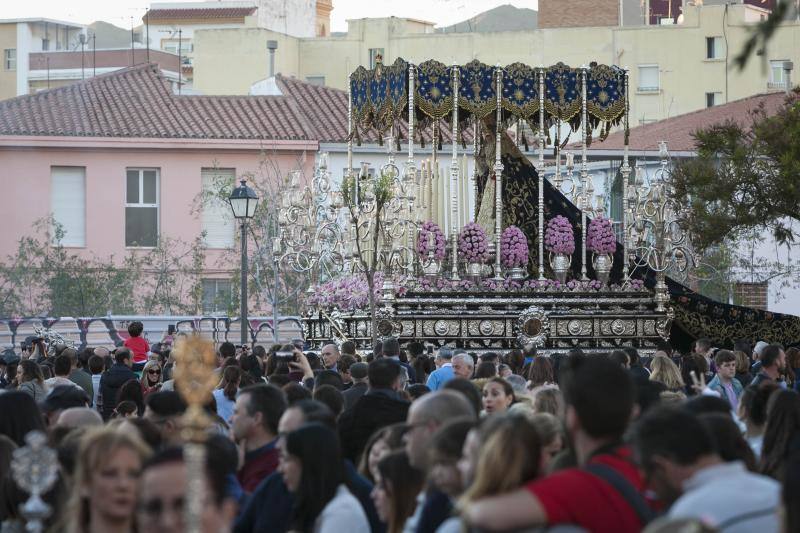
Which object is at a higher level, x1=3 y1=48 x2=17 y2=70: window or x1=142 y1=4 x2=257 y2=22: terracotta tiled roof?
x1=142 y1=4 x2=257 y2=22: terracotta tiled roof

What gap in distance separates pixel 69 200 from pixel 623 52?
1947 cm

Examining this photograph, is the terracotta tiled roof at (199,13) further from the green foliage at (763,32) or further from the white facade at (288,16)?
the green foliage at (763,32)

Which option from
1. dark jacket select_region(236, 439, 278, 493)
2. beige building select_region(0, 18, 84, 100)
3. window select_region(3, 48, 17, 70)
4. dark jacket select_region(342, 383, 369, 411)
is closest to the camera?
dark jacket select_region(236, 439, 278, 493)

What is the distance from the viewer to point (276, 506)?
7477 mm

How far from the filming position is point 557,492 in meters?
5.39

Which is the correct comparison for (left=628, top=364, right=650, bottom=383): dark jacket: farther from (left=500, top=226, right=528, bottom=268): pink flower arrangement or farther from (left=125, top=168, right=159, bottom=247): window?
(left=125, top=168, right=159, bottom=247): window

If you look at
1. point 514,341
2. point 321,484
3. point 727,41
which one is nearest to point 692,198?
point 514,341

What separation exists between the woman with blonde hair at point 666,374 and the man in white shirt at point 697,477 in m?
6.86

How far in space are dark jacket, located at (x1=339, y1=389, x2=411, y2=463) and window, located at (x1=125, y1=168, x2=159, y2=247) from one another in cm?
3696

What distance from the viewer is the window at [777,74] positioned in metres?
57.7

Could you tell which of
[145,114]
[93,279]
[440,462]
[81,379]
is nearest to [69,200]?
[145,114]

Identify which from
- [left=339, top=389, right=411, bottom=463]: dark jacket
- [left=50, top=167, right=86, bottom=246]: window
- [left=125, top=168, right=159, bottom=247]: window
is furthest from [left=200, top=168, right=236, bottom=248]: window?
[left=339, top=389, right=411, bottom=463]: dark jacket

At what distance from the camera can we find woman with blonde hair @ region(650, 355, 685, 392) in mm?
12805

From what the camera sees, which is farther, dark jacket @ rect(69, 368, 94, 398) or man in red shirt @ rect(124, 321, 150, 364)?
man in red shirt @ rect(124, 321, 150, 364)
